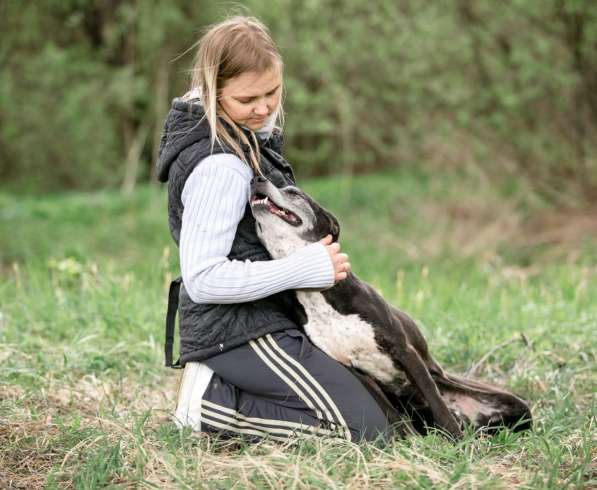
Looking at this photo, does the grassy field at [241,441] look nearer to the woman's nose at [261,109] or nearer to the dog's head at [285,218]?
the dog's head at [285,218]

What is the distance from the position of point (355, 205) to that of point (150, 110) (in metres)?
6.22

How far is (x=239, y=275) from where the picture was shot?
9.37 ft

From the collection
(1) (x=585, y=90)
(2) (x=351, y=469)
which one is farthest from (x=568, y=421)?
(1) (x=585, y=90)

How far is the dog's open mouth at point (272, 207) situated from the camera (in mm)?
2934

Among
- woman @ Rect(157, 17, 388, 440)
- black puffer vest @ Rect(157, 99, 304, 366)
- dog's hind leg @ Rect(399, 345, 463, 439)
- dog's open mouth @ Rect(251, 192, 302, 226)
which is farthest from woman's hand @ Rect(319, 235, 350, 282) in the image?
dog's hind leg @ Rect(399, 345, 463, 439)

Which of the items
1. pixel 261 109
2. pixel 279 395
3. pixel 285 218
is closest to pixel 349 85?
pixel 261 109

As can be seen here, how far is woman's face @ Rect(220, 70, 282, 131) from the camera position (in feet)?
9.82

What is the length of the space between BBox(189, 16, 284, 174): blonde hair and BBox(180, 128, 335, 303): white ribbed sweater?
129 mm

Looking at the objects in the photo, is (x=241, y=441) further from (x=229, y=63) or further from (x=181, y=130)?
(x=229, y=63)

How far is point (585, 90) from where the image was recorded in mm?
10070

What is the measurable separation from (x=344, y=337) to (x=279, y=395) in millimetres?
318

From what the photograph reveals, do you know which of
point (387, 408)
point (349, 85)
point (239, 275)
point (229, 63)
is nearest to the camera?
point (239, 275)

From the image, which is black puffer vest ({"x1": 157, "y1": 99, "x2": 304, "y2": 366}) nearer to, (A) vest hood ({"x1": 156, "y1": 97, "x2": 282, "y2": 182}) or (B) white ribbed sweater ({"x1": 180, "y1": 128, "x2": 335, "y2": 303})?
(A) vest hood ({"x1": 156, "y1": 97, "x2": 282, "y2": 182})

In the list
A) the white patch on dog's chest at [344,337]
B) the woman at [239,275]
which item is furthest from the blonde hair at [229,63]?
the white patch on dog's chest at [344,337]
